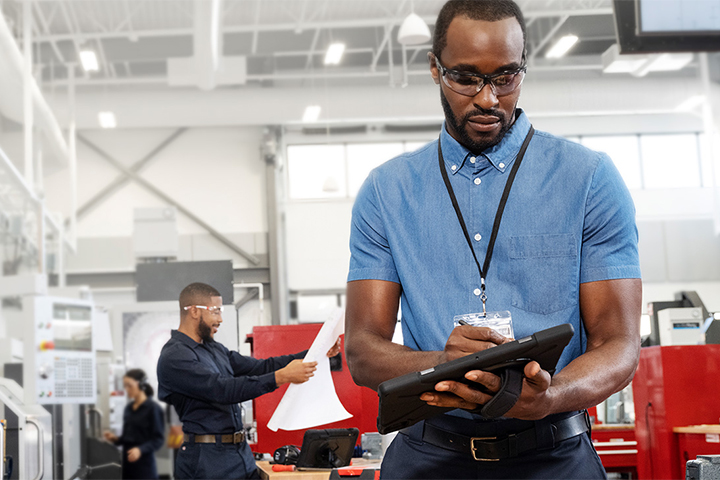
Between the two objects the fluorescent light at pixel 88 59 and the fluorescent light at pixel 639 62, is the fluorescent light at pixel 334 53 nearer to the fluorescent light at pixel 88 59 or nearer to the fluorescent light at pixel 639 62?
the fluorescent light at pixel 88 59

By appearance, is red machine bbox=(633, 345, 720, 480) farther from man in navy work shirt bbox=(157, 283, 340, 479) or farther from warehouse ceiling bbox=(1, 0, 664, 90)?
warehouse ceiling bbox=(1, 0, 664, 90)

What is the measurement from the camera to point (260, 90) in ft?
34.8

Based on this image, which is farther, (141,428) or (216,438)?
(141,428)

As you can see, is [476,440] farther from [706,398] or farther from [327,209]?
[327,209]

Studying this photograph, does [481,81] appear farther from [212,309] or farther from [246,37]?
[246,37]

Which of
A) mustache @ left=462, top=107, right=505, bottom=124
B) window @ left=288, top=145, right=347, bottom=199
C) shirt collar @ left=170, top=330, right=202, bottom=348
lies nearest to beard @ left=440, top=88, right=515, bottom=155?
mustache @ left=462, top=107, right=505, bottom=124

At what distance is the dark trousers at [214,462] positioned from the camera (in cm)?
390

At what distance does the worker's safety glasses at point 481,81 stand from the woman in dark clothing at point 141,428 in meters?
6.27

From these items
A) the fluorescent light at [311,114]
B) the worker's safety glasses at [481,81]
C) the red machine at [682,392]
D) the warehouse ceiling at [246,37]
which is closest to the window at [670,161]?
the warehouse ceiling at [246,37]

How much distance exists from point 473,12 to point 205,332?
11.0 feet

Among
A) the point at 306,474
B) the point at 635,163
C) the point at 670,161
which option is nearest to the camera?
the point at 306,474

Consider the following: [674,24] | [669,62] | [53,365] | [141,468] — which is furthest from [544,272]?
[669,62]

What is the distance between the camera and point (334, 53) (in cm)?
1073

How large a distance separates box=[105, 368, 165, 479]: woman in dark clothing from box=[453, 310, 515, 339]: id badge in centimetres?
623
